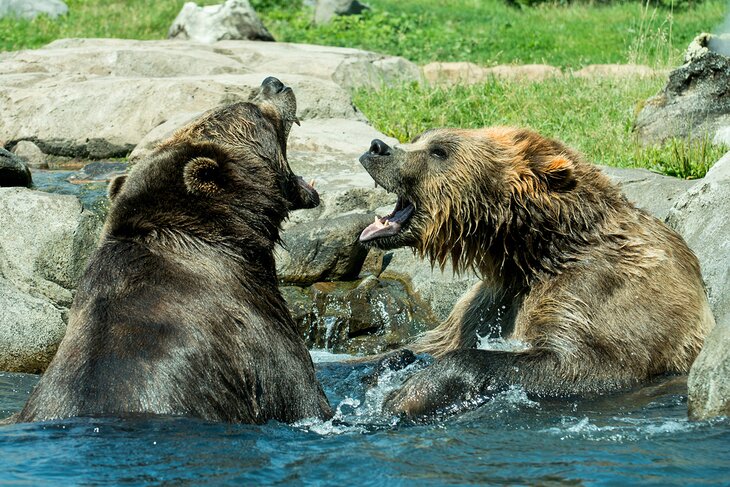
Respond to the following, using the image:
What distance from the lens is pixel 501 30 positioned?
26.2m

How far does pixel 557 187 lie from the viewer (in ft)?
23.4

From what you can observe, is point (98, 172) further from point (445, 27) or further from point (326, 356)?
point (445, 27)

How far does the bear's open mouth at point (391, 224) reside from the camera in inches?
294

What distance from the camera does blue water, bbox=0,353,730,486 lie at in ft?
15.3

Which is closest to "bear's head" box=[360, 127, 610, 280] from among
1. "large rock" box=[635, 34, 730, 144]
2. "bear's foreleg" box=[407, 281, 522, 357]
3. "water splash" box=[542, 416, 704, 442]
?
"bear's foreleg" box=[407, 281, 522, 357]

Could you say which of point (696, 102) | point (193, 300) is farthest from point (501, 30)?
point (193, 300)

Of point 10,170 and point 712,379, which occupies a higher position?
point 10,170

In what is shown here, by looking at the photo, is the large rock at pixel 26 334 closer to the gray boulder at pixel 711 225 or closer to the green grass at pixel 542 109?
the gray boulder at pixel 711 225

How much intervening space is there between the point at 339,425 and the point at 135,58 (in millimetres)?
13706

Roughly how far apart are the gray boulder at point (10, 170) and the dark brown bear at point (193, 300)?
5506mm

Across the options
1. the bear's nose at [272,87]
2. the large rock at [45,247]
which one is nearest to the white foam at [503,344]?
the bear's nose at [272,87]

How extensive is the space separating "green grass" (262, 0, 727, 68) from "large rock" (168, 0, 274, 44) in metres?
2.17

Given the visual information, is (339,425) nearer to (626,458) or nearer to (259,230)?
(259,230)

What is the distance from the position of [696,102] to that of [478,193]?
6.42 meters
